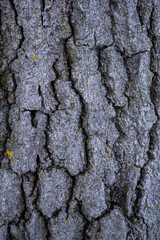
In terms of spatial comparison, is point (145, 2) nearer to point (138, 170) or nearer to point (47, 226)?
point (138, 170)

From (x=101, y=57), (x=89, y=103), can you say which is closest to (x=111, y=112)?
(x=89, y=103)

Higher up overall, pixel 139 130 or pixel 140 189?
pixel 139 130

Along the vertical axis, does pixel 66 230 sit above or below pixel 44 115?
below

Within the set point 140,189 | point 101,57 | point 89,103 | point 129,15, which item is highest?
point 129,15

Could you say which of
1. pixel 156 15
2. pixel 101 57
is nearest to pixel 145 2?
pixel 156 15

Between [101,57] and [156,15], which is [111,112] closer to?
[101,57]

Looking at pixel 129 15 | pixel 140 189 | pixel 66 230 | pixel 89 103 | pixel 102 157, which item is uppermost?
pixel 129 15

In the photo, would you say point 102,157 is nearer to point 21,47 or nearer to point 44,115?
point 44,115
